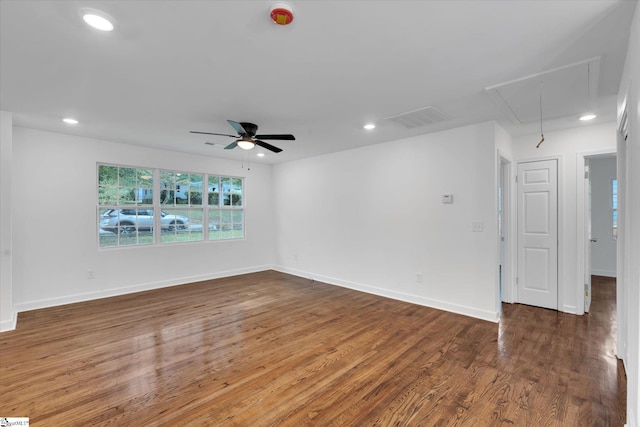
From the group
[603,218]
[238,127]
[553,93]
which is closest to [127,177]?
[238,127]

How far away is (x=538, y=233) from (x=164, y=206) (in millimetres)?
6214

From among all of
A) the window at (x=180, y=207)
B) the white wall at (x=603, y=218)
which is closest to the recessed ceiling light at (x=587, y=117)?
the white wall at (x=603, y=218)

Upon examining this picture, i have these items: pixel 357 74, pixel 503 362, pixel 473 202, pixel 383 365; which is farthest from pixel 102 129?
pixel 503 362

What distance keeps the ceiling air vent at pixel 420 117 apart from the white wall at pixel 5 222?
453 centimetres

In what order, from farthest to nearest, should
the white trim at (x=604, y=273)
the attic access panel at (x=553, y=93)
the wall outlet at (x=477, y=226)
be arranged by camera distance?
the white trim at (x=604, y=273) → the wall outlet at (x=477, y=226) → the attic access panel at (x=553, y=93)

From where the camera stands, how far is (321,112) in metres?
3.45

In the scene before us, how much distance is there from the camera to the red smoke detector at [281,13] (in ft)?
5.46

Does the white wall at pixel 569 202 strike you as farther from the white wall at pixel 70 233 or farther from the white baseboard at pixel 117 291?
the white wall at pixel 70 233

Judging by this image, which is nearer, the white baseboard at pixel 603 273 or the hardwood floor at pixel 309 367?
the hardwood floor at pixel 309 367

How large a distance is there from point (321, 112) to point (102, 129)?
10.4 feet

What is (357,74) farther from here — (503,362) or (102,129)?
(102,129)

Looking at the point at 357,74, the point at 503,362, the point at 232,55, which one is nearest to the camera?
the point at 232,55

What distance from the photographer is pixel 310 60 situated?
2.28m

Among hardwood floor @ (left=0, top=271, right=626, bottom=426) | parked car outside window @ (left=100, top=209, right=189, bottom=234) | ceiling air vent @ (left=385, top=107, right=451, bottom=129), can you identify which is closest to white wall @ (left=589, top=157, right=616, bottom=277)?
hardwood floor @ (left=0, top=271, right=626, bottom=426)
